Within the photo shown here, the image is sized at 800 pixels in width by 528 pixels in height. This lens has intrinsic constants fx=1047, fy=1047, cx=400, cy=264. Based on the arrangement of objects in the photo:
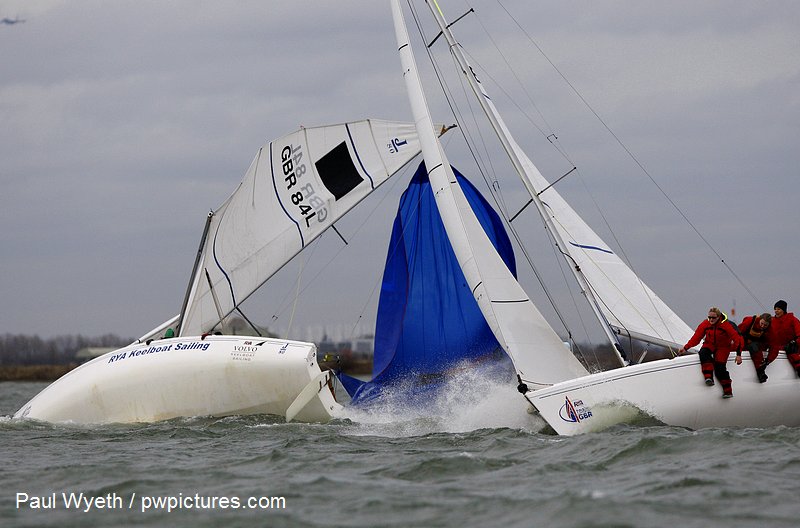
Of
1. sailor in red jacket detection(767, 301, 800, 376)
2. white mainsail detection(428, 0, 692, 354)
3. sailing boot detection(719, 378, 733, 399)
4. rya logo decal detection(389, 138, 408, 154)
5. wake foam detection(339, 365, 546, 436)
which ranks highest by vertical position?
rya logo decal detection(389, 138, 408, 154)

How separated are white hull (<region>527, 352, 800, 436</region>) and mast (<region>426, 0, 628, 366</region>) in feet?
4.85

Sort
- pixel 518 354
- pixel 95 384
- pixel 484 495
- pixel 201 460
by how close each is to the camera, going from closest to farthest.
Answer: pixel 484 495 → pixel 201 460 → pixel 518 354 → pixel 95 384

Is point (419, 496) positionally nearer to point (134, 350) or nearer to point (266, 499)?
point (266, 499)

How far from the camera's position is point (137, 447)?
10133 mm

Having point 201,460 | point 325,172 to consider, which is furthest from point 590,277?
point 201,460

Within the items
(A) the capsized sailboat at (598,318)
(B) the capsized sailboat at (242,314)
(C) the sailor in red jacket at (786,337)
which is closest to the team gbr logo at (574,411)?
(A) the capsized sailboat at (598,318)

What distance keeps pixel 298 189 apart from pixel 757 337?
6.55 meters

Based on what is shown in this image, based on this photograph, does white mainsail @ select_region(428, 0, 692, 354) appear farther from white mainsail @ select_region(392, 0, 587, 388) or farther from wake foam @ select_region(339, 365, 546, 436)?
wake foam @ select_region(339, 365, 546, 436)

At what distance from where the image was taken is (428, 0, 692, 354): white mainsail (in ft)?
38.0

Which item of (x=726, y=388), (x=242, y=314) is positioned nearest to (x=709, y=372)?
(x=726, y=388)

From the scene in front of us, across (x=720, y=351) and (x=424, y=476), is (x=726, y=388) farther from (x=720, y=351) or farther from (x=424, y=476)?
(x=424, y=476)

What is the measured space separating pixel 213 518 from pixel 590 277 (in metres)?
6.62

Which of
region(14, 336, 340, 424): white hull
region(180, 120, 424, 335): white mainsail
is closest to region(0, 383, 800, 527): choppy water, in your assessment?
region(14, 336, 340, 424): white hull

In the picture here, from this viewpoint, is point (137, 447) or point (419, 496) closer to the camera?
point (419, 496)
